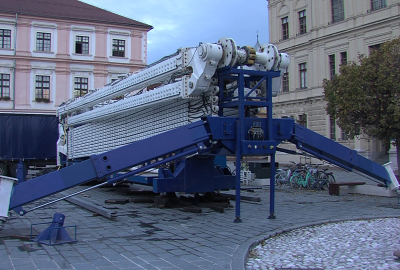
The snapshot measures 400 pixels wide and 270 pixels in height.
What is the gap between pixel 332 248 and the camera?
6.28 m

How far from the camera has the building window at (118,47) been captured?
46247 millimetres

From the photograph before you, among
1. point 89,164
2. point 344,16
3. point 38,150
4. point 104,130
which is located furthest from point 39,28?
point 89,164

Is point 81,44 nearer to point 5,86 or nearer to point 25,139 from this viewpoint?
point 5,86

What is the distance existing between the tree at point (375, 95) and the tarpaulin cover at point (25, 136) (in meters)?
14.3

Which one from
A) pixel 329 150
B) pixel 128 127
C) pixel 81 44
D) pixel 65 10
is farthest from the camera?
pixel 65 10

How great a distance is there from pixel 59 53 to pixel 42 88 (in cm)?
412

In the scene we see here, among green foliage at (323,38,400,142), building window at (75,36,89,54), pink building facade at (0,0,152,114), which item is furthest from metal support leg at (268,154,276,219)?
building window at (75,36,89,54)

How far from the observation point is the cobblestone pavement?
17.9 feet

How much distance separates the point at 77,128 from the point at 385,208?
10.5 meters

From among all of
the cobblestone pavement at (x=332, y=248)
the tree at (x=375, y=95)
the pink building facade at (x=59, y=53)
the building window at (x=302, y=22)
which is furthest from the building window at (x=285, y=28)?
the cobblestone pavement at (x=332, y=248)

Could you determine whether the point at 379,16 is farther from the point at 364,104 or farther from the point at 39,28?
the point at 39,28

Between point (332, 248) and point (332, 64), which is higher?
point (332, 64)

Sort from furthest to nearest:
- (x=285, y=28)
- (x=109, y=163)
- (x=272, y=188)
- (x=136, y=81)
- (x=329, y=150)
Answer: (x=285, y=28) < (x=136, y=81) < (x=329, y=150) < (x=272, y=188) < (x=109, y=163)

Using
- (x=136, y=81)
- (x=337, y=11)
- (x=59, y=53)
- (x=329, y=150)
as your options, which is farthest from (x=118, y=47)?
(x=329, y=150)
